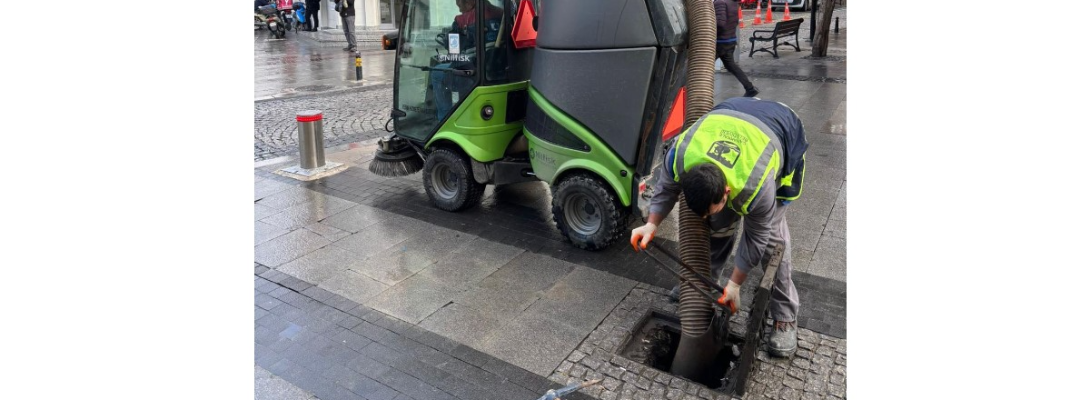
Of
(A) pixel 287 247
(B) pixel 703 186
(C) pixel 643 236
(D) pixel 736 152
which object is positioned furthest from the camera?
(A) pixel 287 247

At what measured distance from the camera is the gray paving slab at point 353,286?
4492 mm

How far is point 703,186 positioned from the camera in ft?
9.71

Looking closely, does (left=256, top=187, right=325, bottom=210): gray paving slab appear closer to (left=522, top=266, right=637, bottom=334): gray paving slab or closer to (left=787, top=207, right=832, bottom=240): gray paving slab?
(left=522, top=266, right=637, bottom=334): gray paving slab

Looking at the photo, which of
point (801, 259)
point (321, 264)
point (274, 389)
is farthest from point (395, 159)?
point (801, 259)

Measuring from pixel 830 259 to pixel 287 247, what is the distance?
380 cm

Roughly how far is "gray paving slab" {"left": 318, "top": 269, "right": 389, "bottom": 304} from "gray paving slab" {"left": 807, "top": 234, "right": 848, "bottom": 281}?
9.19ft

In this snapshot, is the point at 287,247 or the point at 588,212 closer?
the point at 588,212

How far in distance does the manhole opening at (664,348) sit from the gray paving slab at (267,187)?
3.93m

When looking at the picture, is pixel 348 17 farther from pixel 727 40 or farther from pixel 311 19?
pixel 727 40

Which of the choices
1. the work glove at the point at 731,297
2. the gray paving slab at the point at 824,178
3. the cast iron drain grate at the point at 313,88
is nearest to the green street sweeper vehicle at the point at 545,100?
the work glove at the point at 731,297

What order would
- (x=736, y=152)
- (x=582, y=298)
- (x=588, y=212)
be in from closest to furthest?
(x=736, y=152), (x=582, y=298), (x=588, y=212)

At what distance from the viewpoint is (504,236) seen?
548 cm

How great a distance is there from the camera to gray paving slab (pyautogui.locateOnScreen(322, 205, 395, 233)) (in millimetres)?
5723

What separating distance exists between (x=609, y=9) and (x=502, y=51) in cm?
127
